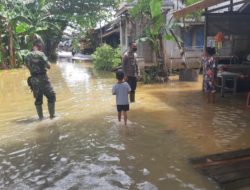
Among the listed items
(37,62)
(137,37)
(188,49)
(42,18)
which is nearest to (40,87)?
(37,62)

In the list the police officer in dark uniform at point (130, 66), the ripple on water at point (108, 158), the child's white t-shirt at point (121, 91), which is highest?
the police officer in dark uniform at point (130, 66)

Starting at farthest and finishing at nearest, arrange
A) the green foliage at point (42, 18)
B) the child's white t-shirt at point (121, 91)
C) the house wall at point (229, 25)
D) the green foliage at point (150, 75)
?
1. the green foliage at point (42, 18)
2. the green foliage at point (150, 75)
3. the house wall at point (229, 25)
4. the child's white t-shirt at point (121, 91)

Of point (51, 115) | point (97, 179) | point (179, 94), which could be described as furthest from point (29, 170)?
point (179, 94)

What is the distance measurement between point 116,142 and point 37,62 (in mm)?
3068

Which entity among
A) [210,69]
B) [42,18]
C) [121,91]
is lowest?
[121,91]

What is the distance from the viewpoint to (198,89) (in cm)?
1348

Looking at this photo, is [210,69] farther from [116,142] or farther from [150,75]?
[150,75]

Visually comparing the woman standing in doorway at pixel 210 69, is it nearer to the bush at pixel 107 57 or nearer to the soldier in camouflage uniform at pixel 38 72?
the soldier in camouflage uniform at pixel 38 72

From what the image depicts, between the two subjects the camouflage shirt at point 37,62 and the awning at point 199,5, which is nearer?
the camouflage shirt at point 37,62

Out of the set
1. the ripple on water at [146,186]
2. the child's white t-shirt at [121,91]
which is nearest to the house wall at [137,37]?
the child's white t-shirt at [121,91]

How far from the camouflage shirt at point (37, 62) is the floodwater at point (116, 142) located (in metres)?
1.24

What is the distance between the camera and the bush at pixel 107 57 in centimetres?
2234

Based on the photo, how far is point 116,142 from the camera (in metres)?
6.86

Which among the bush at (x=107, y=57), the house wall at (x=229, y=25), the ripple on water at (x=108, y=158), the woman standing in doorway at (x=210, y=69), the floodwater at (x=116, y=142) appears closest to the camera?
the floodwater at (x=116, y=142)
